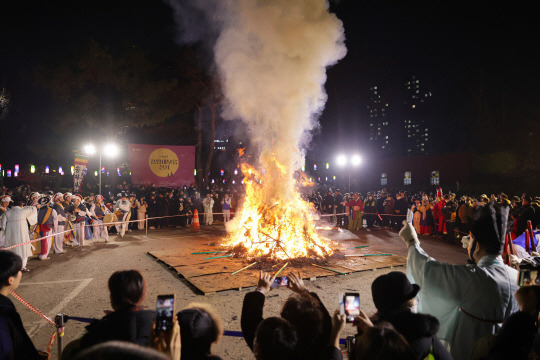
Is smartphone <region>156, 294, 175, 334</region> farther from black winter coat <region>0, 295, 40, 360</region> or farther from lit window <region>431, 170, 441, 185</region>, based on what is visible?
lit window <region>431, 170, 441, 185</region>

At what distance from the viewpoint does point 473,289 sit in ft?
8.95

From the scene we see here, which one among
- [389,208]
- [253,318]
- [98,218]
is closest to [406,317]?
[253,318]

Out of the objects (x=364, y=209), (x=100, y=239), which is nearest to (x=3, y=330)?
(x=100, y=239)

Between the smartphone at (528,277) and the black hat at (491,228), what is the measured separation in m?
0.26

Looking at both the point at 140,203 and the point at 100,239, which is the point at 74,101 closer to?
the point at 140,203

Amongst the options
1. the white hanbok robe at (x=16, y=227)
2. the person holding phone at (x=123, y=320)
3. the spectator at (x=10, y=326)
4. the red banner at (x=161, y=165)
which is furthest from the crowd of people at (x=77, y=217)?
the person holding phone at (x=123, y=320)

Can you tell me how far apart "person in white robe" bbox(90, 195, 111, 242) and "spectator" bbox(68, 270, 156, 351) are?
11.1 meters

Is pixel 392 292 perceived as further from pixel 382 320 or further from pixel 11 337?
pixel 11 337

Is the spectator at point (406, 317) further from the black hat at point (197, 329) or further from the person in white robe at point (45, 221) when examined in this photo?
the person in white robe at point (45, 221)

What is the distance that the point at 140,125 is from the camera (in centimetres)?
2120

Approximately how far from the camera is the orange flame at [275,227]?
9336mm

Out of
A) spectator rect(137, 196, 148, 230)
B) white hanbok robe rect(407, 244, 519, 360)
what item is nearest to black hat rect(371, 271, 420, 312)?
white hanbok robe rect(407, 244, 519, 360)

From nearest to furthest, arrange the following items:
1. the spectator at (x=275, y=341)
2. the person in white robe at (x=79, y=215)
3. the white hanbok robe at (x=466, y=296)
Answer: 1. the spectator at (x=275, y=341)
2. the white hanbok robe at (x=466, y=296)
3. the person in white robe at (x=79, y=215)

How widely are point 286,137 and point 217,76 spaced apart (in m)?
14.5
